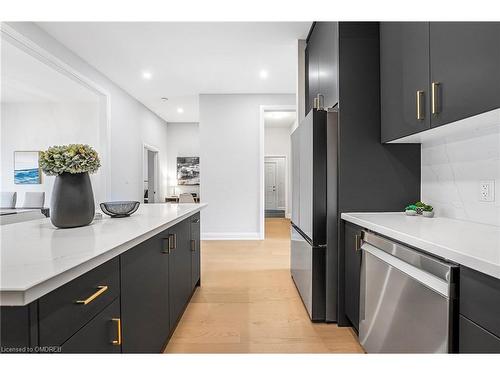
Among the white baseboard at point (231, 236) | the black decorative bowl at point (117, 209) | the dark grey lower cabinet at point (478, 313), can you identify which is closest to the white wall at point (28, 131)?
the white baseboard at point (231, 236)

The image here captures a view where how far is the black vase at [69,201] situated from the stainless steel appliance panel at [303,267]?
1528 mm

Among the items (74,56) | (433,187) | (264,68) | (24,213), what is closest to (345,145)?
(433,187)

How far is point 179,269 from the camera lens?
204cm

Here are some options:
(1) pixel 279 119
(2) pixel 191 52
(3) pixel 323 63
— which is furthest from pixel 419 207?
(1) pixel 279 119

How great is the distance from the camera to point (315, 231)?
2125mm

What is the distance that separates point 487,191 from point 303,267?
139 cm

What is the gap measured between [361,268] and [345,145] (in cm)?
83

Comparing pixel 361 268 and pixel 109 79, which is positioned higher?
pixel 109 79

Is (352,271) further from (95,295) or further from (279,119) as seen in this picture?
(279,119)

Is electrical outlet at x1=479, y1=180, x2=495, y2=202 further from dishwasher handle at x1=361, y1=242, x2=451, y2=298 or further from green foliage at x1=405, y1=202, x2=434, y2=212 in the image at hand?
dishwasher handle at x1=361, y1=242, x2=451, y2=298

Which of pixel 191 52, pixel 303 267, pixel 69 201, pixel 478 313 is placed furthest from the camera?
pixel 191 52

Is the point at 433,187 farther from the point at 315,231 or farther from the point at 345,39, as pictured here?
the point at 345,39

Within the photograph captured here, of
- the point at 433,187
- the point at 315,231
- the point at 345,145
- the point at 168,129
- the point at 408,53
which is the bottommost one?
the point at 315,231

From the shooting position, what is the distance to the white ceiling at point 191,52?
3.17 meters
